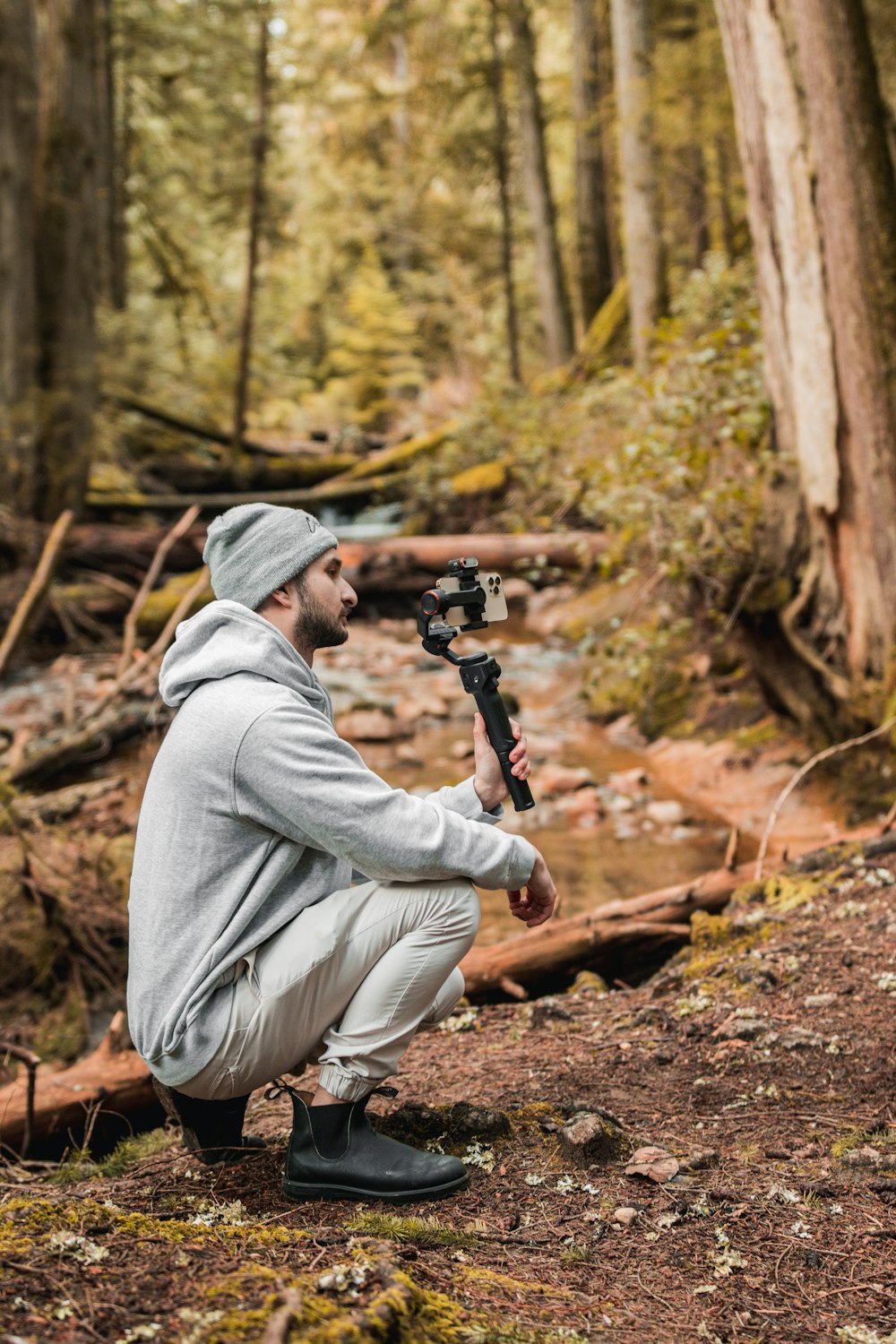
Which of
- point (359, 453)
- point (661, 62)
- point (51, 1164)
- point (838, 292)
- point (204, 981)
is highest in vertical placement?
point (661, 62)

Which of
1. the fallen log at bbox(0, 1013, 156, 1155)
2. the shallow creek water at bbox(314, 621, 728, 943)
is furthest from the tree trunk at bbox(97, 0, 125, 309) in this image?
the fallen log at bbox(0, 1013, 156, 1155)

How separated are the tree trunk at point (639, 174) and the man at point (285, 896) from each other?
10225 mm

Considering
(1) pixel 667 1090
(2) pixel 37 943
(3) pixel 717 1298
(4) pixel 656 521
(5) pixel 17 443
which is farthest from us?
(5) pixel 17 443

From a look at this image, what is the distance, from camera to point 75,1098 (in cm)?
354

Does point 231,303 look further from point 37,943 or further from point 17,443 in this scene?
point 37,943

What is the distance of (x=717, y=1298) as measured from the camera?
7.18 ft

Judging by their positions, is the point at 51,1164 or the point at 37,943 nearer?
the point at 51,1164

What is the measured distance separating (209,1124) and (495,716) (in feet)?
4.15

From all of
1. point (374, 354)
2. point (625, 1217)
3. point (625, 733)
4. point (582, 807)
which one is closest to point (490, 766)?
point (625, 1217)

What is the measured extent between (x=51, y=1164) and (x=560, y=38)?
29.7m

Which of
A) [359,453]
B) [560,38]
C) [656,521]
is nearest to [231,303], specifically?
[359,453]

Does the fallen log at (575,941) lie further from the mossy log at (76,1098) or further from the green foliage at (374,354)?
the green foliage at (374,354)

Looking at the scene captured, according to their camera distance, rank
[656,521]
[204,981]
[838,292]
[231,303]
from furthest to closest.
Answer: [231,303], [656,521], [838,292], [204,981]

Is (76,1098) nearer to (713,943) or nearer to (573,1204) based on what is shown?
(573,1204)
